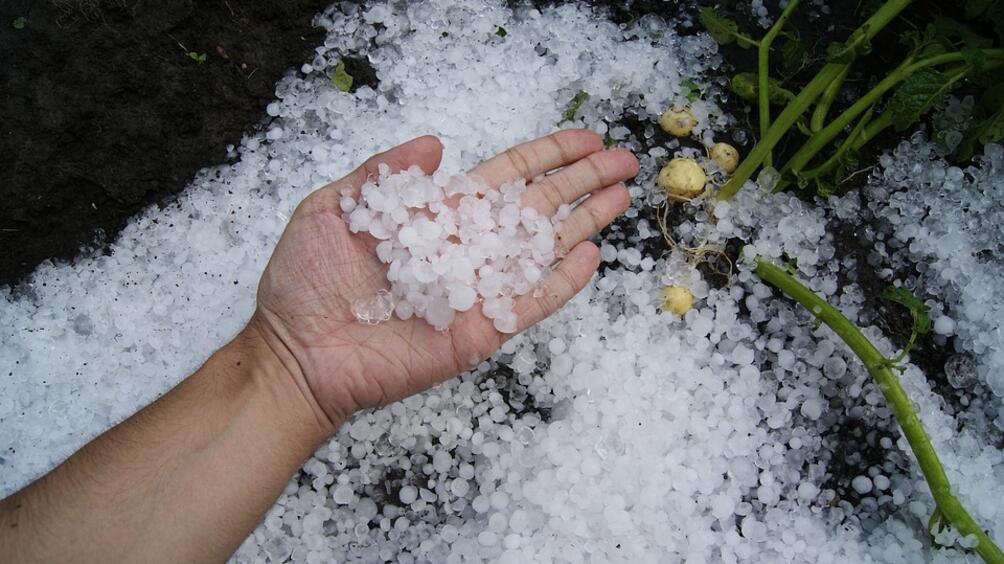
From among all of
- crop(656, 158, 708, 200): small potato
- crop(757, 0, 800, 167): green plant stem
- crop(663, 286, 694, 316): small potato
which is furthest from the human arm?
crop(757, 0, 800, 167): green plant stem

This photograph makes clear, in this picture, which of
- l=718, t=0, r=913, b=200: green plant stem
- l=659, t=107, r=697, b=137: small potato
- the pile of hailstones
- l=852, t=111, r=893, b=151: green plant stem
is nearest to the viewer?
the pile of hailstones

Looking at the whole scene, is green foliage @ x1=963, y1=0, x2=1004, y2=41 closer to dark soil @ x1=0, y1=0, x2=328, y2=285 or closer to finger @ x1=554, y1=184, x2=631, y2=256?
finger @ x1=554, y1=184, x2=631, y2=256

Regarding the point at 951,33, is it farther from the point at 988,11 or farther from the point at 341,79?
the point at 341,79

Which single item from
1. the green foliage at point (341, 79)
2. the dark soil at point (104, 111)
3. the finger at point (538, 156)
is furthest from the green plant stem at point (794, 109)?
the dark soil at point (104, 111)

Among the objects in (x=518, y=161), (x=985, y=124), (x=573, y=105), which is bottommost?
→ (x=985, y=124)

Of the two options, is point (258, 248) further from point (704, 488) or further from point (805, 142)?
point (805, 142)

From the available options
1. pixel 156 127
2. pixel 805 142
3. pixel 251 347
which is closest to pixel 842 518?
pixel 805 142

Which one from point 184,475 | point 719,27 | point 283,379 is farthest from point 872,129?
point 184,475
